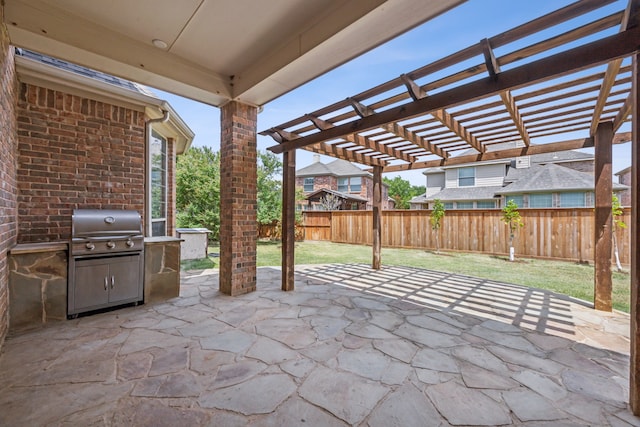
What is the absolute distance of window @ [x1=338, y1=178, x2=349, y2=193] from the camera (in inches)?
871

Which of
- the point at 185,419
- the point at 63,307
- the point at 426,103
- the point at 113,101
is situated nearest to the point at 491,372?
the point at 185,419

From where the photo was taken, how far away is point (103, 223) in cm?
336

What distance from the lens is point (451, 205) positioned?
16078 millimetres

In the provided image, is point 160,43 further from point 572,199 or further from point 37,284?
point 572,199

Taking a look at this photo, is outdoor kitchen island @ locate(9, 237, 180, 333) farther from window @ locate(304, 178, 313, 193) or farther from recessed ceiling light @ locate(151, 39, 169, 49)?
window @ locate(304, 178, 313, 193)

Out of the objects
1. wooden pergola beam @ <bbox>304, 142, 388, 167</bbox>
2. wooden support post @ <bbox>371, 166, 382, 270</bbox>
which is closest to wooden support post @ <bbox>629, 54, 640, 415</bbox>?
wooden pergola beam @ <bbox>304, 142, 388, 167</bbox>

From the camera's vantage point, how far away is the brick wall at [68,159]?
3.30 m

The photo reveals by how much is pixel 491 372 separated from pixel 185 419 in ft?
7.32

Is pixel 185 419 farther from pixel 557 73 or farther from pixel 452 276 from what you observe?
pixel 452 276

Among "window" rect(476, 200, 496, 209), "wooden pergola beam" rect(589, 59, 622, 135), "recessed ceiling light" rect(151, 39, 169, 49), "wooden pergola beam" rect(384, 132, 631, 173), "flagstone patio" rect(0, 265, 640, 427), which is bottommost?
"flagstone patio" rect(0, 265, 640, 427)

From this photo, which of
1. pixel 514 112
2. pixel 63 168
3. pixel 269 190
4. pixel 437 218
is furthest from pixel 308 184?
pixel 514 112

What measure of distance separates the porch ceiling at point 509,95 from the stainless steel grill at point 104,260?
2.46 metres

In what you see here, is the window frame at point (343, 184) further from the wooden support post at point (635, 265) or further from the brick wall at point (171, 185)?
the wooden support post at point (635, 265)

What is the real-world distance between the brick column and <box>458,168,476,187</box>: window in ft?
49.6
